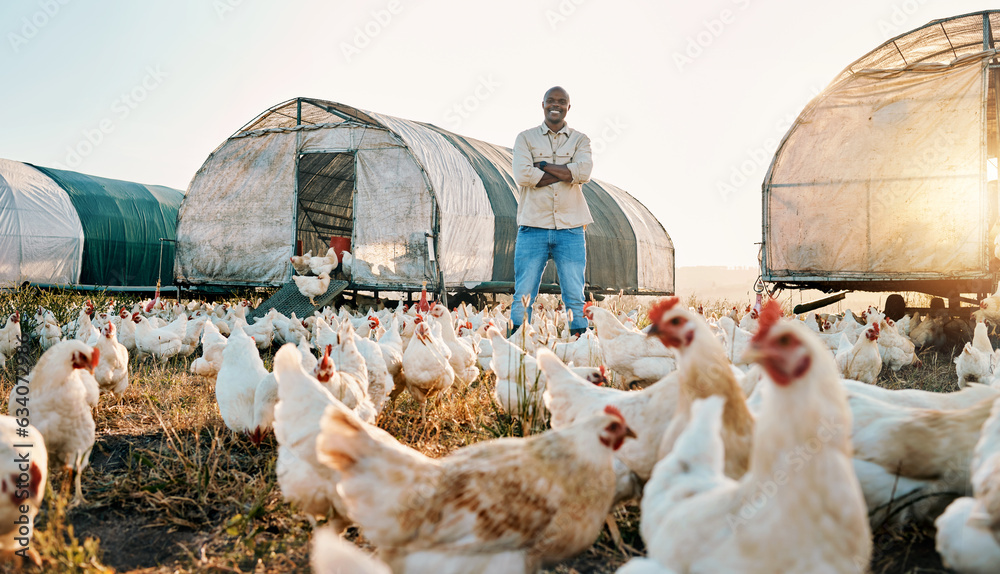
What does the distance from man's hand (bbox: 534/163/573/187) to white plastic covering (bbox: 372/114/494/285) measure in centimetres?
580

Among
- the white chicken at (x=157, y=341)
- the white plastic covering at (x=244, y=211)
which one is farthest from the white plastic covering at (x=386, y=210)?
the white chicken at (x=157, y=341)

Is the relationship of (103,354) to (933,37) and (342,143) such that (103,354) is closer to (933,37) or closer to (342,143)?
(342,143)

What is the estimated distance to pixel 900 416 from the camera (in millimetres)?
2352

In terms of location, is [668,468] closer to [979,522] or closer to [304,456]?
[979,522]

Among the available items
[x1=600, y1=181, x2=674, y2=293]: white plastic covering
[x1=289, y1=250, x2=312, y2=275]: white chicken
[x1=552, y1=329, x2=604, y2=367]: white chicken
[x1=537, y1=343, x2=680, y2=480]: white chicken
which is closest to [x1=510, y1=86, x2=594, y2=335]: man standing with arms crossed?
[x1=552, y1=329, x2=604, y2=367]: white chicken

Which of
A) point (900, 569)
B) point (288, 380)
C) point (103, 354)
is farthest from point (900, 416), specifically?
point (103, 354)

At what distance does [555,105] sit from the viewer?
6277mm

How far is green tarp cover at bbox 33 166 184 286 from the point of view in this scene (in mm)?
17531

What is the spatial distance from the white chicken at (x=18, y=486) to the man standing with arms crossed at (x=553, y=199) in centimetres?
439

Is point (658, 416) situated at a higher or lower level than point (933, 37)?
lower

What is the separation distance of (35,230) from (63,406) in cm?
1646

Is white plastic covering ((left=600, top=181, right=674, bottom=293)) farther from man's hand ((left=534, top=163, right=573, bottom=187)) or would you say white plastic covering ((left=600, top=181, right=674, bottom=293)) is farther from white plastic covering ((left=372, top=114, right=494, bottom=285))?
man's hand ((left=534, top=163, right=573, bottom=187))

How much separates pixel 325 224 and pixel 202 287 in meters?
4.82

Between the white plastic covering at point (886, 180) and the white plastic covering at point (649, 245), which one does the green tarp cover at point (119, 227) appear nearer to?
the white plastic covering at point (649, 245)
